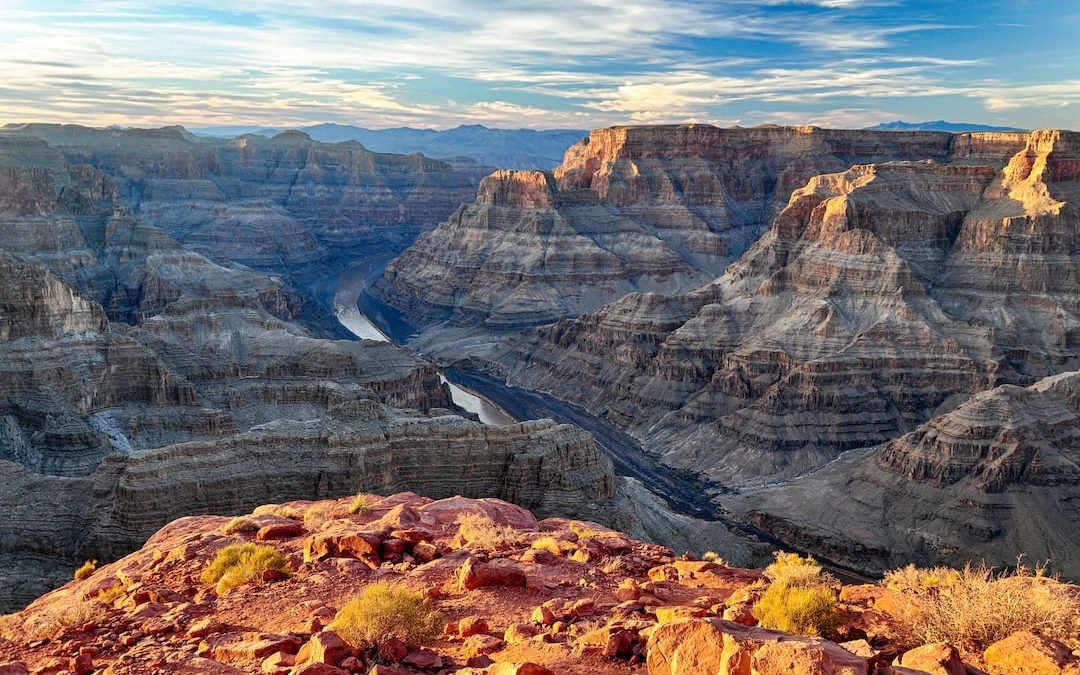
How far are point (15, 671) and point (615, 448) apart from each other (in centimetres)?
7780

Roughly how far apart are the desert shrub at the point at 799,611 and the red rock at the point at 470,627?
476cm

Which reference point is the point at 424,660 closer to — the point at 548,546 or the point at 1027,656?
the point at 548,546

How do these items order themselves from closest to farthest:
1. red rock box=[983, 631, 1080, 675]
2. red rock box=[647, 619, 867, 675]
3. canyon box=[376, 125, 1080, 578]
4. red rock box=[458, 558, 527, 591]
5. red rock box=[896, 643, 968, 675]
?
red rock box=[647, 619, 867, 675] < red rock box=[896, 643, 968, 675] < red rock box=[983, 631, 1080, 675] < red rock box=[458, 558, 527, 591] < canyon box=[376, 125, 1080, 578]

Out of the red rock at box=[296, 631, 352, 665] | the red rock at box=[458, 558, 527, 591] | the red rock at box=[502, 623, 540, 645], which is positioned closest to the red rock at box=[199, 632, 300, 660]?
the red rock at box=[296, 631, 352, 665]

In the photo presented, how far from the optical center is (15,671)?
1573 cm

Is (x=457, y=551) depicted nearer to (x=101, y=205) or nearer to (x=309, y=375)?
(x=309, y=375)

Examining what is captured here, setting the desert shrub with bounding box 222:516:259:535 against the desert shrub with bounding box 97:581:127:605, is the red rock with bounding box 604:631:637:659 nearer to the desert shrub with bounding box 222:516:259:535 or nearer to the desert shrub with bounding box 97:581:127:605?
the desert shrub with bounding box 97:581:127:605

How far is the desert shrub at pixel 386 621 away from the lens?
15.5 metres

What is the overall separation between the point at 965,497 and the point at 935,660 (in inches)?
2350

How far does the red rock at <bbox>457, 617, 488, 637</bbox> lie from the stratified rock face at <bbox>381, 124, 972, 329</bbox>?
416ft

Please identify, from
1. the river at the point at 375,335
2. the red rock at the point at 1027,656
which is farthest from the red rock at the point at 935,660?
the river at the point at 375,335

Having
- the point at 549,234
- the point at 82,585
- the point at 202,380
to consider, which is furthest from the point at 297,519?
the point at 549,234

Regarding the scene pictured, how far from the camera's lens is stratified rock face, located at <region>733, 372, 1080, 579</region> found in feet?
210

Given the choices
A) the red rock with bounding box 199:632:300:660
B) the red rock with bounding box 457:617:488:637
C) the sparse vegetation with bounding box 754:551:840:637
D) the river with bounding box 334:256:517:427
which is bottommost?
the river with bounding box 334:256:517:427
